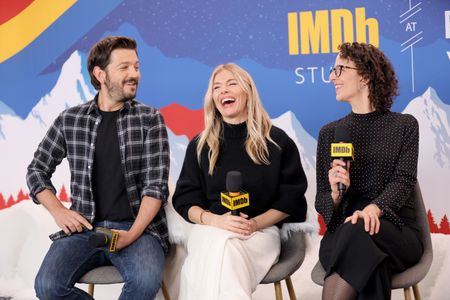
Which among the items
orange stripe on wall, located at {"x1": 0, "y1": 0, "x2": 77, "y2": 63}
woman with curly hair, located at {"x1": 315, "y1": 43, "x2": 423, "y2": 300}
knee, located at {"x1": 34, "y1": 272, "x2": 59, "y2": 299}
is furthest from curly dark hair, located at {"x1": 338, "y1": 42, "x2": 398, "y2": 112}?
orange stripe on wall, located at {"x1": 0, "y1": 0, "x2": 77, "y2": 63}

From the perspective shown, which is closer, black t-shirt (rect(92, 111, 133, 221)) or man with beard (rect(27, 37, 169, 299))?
man with beard (rect(27, 37, 169, 299))

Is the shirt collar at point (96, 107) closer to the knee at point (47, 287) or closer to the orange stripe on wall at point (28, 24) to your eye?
the knee at point (47, 287)

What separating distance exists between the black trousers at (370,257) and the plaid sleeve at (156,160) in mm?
931

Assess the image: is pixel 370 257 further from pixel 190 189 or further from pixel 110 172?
pixel 110 172

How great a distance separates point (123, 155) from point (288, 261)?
974 mm

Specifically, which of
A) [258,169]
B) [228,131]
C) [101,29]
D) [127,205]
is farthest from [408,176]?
[101,29]

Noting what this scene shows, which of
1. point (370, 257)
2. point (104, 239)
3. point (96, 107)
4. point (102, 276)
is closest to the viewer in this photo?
point (370, 257)

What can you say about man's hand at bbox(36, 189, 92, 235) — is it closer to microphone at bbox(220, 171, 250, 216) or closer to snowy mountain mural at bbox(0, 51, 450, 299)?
microphone at bbox(220, 171, 250, 216)

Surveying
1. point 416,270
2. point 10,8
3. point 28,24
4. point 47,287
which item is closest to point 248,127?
point 416,270

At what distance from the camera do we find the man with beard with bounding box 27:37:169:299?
2.86 metres

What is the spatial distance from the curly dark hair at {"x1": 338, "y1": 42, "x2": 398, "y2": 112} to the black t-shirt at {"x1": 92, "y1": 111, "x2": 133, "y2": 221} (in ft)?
4.07

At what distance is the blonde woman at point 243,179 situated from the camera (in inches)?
106

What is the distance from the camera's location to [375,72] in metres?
2.87

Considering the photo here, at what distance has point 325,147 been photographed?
9.55ft
